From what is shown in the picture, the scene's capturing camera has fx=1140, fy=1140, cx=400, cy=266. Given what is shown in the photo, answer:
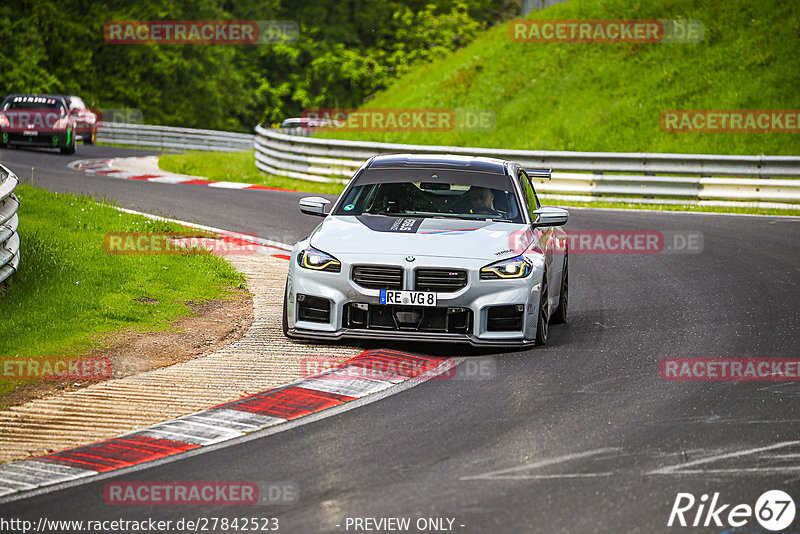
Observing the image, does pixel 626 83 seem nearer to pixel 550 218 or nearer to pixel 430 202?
pixel 430 202

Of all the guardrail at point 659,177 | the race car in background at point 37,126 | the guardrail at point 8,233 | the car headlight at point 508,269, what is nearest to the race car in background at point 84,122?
the race car in background at point 37,126

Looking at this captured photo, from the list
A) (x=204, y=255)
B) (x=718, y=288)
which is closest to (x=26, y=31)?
(x=204, y=255)

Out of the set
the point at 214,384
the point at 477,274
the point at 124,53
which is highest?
the point at 124,53

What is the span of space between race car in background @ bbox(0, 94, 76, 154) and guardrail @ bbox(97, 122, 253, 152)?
928cm

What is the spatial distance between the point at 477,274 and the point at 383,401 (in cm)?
180

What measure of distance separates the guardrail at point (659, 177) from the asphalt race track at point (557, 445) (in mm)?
11302

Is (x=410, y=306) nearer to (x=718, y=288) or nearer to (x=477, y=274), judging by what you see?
(x=477, y=274)

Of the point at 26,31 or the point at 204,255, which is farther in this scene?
the point at 26,31

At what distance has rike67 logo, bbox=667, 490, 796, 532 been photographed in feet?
18.1

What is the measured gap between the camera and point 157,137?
41.4 m

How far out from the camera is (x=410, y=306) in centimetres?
919

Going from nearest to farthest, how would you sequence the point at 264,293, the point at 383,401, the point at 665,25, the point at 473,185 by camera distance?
the point at 383,401 → the point at 473,185 → the point at 264,293 → the point at 665,25

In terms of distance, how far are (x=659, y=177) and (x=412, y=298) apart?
48.7 ft

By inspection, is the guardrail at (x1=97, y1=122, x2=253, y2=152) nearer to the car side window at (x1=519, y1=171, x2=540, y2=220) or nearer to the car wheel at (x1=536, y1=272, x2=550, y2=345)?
the car side window at (x1=519, y1=171, x2=540, y2=220)
